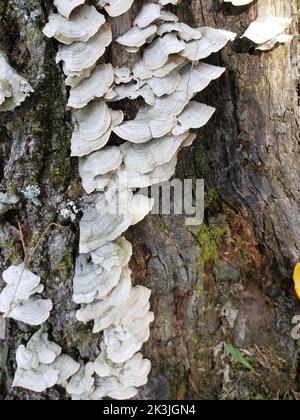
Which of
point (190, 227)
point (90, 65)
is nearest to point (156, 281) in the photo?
point (190, 227)

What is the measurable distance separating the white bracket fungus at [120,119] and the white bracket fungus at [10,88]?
0.28 metres

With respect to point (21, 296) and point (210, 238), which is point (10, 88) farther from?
point (210, 238)

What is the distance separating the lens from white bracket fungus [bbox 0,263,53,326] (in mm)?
2830

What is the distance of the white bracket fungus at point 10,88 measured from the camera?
2.43m

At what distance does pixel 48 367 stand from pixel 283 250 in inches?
71.8

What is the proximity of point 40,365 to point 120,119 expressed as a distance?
1.74 m

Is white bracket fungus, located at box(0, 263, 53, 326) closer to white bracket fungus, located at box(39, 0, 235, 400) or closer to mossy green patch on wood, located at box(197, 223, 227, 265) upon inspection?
white bracket fungus, located at box(39, 0, 235, 400)

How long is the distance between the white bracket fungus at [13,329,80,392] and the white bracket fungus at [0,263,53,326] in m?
0.23

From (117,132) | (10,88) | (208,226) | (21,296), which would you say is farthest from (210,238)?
(10,88)

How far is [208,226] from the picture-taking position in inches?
124

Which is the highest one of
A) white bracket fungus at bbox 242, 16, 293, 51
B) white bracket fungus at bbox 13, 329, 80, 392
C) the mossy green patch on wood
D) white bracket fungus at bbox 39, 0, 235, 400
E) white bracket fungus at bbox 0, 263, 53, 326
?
white bracket fungus at bbox 242, 16, 293, 51

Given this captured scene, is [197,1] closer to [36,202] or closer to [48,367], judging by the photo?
[36,202]

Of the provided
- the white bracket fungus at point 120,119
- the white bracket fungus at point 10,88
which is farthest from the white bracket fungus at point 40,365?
the white bracket fungus at point 10,88

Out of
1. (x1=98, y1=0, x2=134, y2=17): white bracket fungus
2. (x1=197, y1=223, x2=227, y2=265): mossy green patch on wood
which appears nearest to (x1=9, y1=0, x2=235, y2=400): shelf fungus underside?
(x1=98, y1=0, x2=134, y2=17): white bracket fungus
